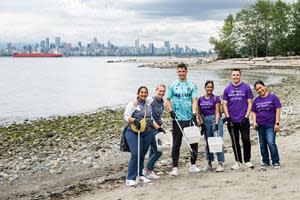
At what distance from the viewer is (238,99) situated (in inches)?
383

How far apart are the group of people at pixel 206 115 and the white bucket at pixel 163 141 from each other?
0.36ft

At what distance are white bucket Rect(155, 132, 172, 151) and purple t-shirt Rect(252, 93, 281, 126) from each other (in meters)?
2.00

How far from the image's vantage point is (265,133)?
9.95 metres

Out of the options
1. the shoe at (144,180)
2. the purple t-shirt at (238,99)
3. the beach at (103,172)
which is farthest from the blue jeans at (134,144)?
the purple t-shirt at (238,99)

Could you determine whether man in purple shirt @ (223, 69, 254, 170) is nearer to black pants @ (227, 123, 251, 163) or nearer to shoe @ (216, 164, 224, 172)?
black pants @ (227, 123, 251, 163)

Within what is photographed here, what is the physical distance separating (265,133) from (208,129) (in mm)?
1230

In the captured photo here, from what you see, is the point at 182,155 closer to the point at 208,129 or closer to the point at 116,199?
the point at 208,129

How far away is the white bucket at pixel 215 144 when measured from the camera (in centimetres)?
977

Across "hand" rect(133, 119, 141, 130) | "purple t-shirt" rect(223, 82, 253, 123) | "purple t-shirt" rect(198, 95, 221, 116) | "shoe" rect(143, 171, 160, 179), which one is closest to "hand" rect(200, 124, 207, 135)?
"purple t-shirt" rect(198, 95, 221, 116)

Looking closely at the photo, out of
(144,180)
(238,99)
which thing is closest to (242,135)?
(238,99)

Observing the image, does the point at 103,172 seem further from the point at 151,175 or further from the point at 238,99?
the point at 238,99

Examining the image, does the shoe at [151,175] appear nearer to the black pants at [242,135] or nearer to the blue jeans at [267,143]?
the black pants at [242,135]

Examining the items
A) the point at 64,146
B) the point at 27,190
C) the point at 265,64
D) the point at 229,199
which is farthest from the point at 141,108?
the point at 265,64

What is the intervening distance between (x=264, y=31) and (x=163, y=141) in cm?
9485
